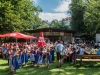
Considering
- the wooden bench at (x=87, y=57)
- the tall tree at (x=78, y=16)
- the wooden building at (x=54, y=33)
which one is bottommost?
the wooden bench at (x=87, y=57)

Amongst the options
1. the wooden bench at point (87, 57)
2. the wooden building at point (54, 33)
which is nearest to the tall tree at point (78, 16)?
the wooden building at point (54, 33)

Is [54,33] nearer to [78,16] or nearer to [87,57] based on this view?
[78,16]

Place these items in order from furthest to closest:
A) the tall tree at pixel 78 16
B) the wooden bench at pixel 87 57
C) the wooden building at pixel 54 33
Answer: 1. the tall tree at pixel 78 16
2. the wooden building at pixel 54 33
3. the wooden bench at pixel 87 57

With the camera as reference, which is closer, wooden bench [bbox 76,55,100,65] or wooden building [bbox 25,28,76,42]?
wooden bench [bbox 76,55,100,65]

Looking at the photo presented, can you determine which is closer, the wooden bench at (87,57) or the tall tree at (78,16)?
the wooden bench at (87,57)

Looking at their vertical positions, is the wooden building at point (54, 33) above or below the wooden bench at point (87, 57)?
above

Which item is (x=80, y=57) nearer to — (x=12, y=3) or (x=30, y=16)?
(x=12, y=3)

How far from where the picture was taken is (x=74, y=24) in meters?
58.0

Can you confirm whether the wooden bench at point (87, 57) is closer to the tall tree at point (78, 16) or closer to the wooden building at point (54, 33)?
the wooden building at point (54, 33)

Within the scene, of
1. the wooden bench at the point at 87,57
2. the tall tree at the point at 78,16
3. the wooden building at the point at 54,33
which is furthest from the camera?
the tall tree at the point at 78,16

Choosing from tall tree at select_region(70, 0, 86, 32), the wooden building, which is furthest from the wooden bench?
tall tree at select_region(70, 0, 86, 32)

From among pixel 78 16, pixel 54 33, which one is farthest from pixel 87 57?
pixel 78 16

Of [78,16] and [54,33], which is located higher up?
[78,16]

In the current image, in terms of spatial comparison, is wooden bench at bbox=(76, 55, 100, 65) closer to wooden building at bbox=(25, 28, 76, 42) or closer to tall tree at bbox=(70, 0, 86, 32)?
wooden building at bbox=(25, 28, 76, 42)
